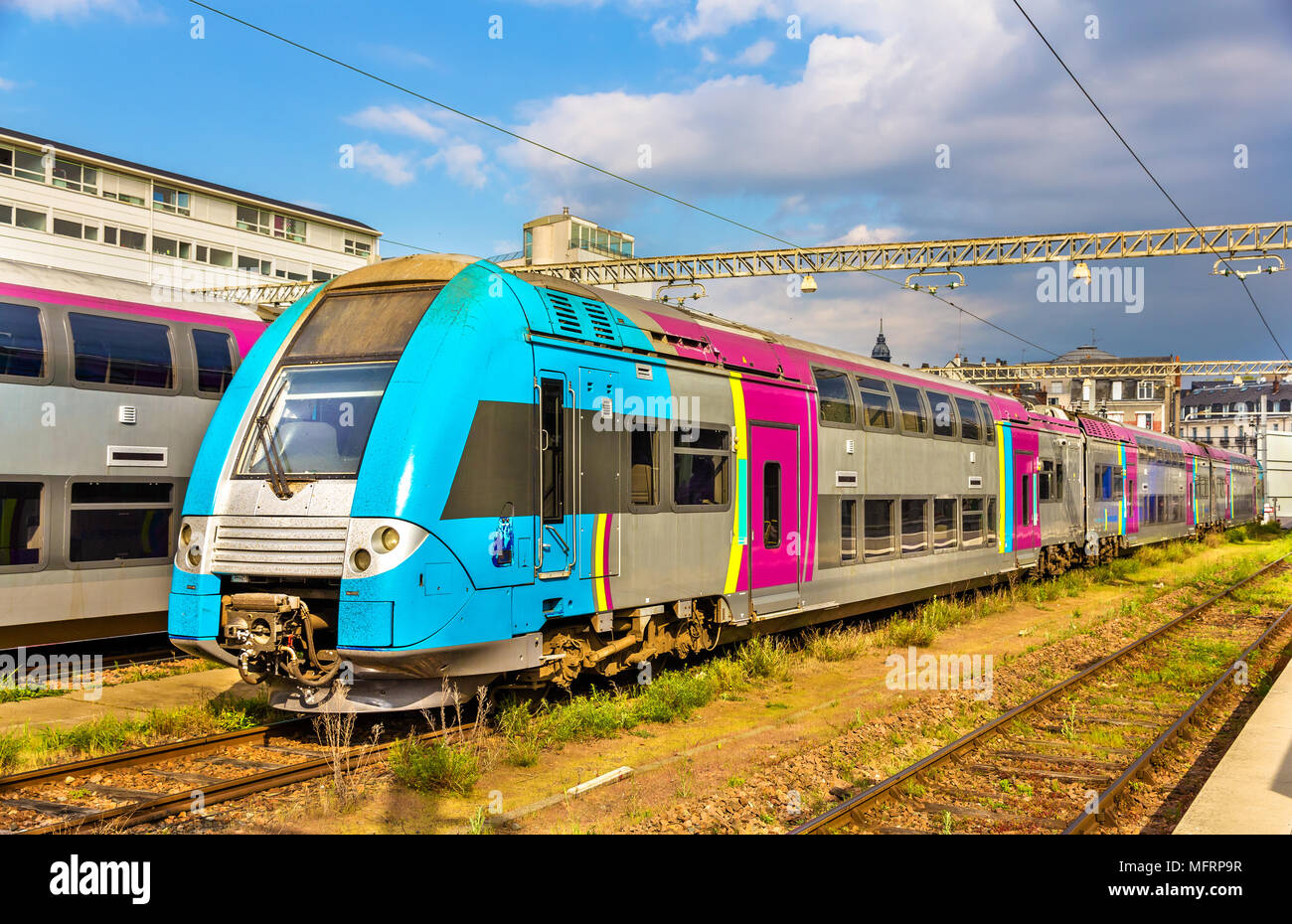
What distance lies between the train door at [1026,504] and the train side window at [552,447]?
13.2 meters

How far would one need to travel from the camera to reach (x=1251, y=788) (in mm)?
6969

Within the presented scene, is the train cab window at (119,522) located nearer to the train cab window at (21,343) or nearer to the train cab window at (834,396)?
the train cab window at (21,343)

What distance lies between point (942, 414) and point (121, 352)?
11.9 meters

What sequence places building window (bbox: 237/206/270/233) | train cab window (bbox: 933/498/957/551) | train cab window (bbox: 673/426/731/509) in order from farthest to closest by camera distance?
1. building window (bbox: 237/206/270/233)
2. train cab window (bbox: 933/498/957/551)
3. train cab window (bbox: 673/426/731/509)

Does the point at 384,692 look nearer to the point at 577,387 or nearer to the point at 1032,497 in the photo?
the point at 577,387

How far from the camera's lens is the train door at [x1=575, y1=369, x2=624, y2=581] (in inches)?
337

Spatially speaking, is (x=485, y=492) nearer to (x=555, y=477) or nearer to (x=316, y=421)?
(x=555, y=477)

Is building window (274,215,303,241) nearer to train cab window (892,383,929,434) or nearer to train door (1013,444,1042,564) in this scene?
train door (1013,444,1042,564)

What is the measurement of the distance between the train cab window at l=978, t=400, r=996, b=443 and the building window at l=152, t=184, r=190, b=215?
146ft

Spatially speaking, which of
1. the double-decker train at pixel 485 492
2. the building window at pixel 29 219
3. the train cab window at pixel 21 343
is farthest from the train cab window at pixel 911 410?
the building window at pixel 29 219

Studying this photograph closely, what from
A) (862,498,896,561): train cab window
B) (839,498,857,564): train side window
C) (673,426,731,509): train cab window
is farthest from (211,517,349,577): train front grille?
(862,498,896,561): train cab window
